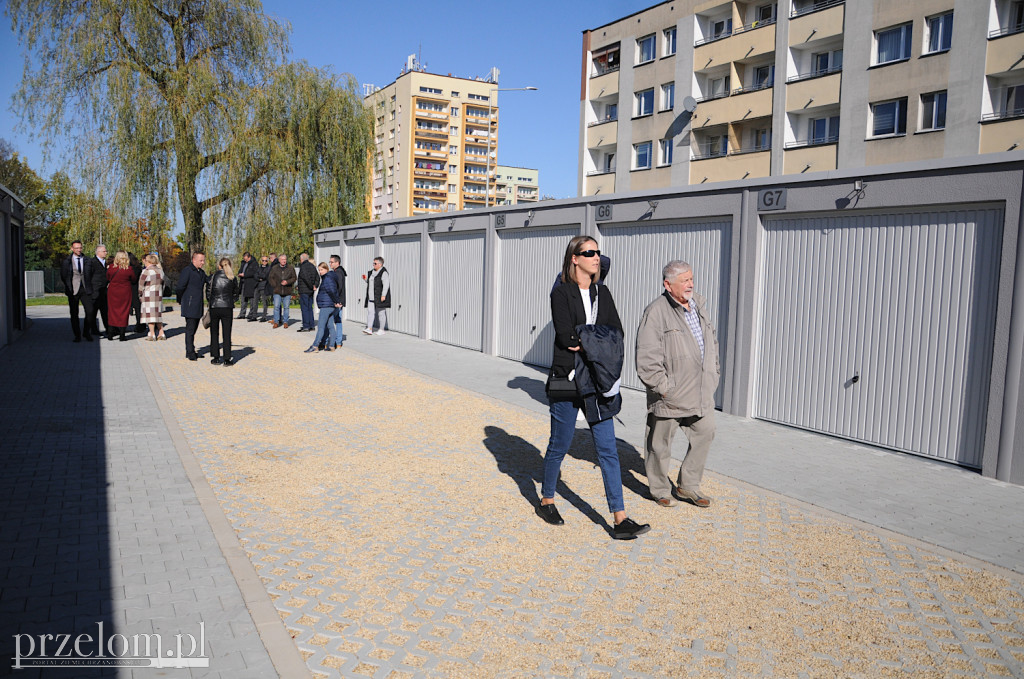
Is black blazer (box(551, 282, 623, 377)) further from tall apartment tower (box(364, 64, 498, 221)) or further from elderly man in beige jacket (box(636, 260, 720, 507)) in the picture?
tall apartment tower (box(364, 64, 498, 221))

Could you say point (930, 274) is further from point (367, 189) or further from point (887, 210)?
point (367, 189)

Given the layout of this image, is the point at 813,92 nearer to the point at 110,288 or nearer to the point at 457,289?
the point at 457,289

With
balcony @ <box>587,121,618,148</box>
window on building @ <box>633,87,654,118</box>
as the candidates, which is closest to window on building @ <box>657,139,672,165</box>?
window on building @ <box>633,87,654,118</box>

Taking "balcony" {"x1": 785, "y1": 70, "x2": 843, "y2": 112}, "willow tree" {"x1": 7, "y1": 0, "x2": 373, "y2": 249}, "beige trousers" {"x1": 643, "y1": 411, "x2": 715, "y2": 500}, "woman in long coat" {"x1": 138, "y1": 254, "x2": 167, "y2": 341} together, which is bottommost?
"beige trousers" {"x1": 643, "y1": 411, "x2": 715, "y2": 500}

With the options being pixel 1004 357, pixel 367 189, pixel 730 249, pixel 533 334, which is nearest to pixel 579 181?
pixel 367 189

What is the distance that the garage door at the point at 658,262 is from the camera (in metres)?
9.92

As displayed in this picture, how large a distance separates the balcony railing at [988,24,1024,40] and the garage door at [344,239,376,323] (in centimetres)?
2112

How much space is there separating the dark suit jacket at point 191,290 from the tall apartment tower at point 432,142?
72.8m

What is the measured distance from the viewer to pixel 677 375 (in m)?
5.61

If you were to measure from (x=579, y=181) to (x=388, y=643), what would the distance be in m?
43.2

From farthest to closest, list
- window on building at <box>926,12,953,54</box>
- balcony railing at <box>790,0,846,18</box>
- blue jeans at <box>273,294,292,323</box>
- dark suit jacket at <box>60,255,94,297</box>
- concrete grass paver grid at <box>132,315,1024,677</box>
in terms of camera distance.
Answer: balcony railing at <box>790,0,846,18</box>, window on building at <box>926,12,953,54</box>, blue jeans at <box>273,294,292,323</box>, dark suit jacket at <box>60,255,94,297</box>, concrete grass paver grid at <box>132,315,1024,677</box>

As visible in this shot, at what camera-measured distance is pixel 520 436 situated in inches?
320

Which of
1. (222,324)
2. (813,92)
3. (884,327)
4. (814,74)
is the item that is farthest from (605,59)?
(884,327)

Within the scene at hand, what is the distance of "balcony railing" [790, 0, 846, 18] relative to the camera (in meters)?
30.7
